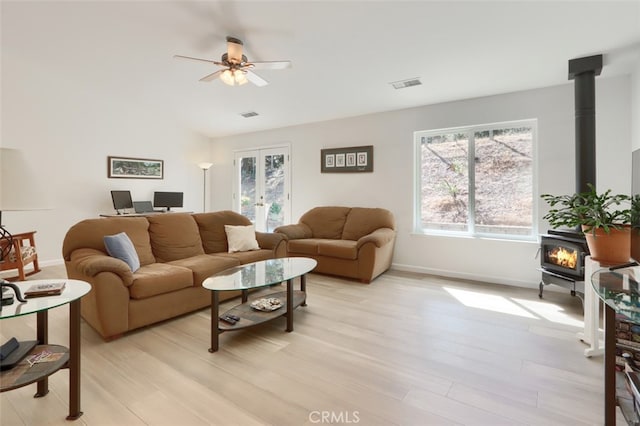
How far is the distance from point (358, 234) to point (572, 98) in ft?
10.1

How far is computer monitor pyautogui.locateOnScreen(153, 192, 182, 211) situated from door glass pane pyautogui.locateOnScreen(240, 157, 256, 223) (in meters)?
1.28

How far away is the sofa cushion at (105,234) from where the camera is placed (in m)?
2.85

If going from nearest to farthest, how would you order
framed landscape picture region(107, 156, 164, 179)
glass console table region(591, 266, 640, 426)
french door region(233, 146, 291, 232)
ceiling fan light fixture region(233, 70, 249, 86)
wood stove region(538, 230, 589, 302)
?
glass console table region(591, 266, 640, 426) < wood stove region(538, 230, 589, 302) < ceiling fan light fixture region(233, 70, 249, 86) < framed landscape picture region(107, 156, 164, 179) < french door region(233, 146, 291, 232)

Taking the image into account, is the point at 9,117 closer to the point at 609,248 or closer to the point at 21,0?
the point at 21,0

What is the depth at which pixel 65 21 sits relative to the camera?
3369 mm

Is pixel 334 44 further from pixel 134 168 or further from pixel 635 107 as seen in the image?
pixel 134 168

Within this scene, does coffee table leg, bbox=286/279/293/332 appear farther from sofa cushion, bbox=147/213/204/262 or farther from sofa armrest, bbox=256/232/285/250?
sofa cushion, bbox=147/213/204/262

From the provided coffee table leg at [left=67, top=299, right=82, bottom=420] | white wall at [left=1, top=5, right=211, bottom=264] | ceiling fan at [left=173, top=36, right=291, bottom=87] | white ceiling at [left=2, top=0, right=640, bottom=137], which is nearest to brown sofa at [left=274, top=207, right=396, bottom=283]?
white ceiling at [left=2, top=0, right=640, bottom=137]

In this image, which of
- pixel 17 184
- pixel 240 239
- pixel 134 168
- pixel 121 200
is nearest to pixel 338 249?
pixel 240 239

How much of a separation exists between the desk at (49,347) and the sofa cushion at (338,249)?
291 centimetres

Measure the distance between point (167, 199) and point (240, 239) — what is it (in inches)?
131

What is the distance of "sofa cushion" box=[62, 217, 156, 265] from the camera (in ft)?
9.35

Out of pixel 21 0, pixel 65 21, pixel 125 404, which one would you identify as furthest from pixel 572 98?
pixel 21 0

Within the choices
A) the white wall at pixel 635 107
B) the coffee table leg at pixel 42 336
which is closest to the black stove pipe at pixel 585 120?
the white wall at pixel 635 107
